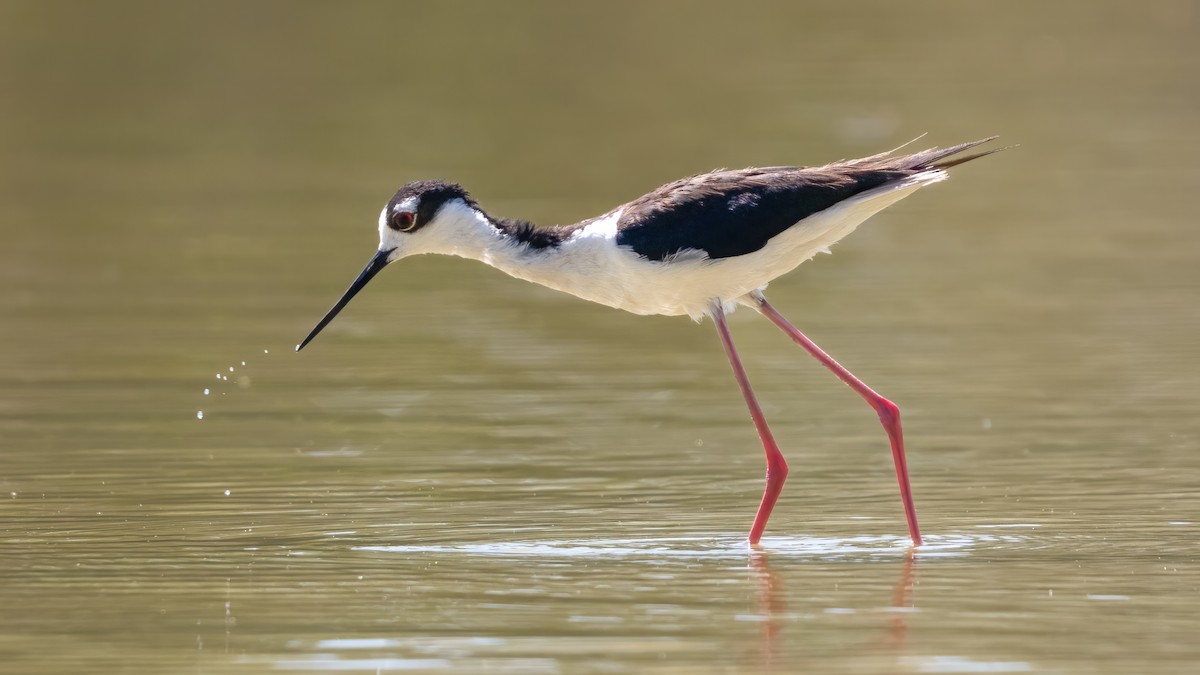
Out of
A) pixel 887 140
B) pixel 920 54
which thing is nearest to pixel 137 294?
pixel 887 140

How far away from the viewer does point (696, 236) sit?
392 inches

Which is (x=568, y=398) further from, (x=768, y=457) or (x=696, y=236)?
(x=696, y=236)

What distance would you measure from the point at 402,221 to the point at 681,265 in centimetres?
142

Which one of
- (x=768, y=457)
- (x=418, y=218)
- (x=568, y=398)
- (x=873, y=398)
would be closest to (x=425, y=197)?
(x=418, y=218)

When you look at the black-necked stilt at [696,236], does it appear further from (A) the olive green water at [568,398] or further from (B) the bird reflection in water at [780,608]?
(A) the olive green water at [568,398]

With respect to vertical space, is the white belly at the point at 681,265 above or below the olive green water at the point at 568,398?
above

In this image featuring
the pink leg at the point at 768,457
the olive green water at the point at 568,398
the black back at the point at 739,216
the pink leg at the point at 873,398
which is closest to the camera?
the olive green water at the point at 568,398

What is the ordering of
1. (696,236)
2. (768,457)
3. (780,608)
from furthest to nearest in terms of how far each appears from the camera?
(768,457) → (696,236) → (780,608)

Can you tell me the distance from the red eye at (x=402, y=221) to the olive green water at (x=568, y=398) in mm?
1347

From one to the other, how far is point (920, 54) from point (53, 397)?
20787 mm

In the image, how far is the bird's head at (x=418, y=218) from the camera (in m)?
10.3

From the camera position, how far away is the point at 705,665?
7.29 metres

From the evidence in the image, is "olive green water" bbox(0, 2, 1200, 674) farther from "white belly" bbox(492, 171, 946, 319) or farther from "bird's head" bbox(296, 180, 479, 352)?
"bird's head" bbox(296, 180, 479, 352)

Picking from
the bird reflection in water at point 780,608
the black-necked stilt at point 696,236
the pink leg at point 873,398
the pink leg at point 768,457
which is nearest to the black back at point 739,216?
the black-necked stilt at point 696,236
